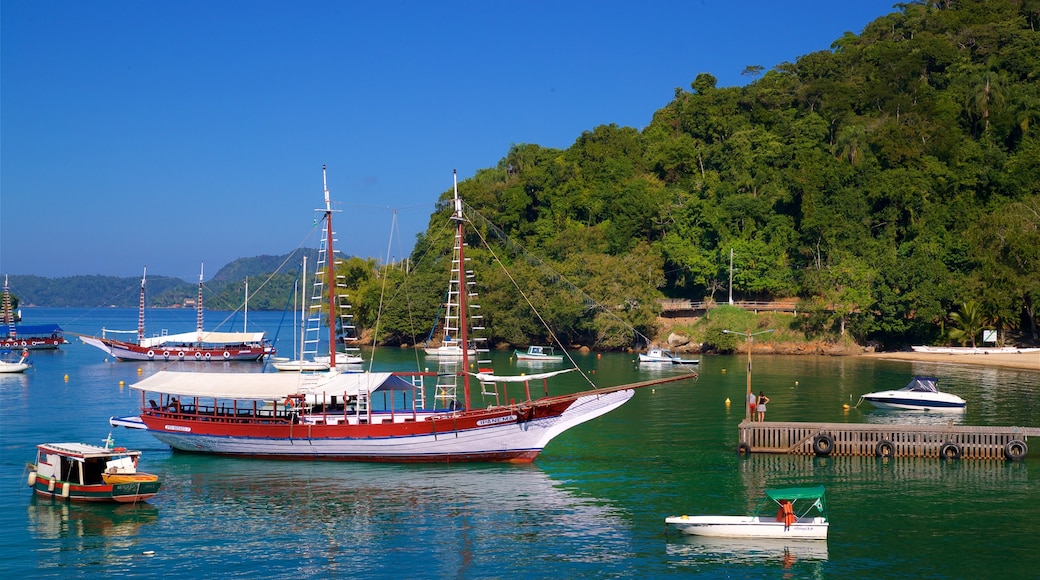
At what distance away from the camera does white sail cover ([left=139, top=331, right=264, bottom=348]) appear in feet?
388

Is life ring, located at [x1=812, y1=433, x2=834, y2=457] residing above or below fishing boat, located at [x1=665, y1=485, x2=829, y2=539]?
above

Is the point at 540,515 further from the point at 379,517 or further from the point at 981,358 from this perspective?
the point at 981,358

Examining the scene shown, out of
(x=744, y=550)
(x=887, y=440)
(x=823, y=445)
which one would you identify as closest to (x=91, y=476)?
(x=744, y=550)

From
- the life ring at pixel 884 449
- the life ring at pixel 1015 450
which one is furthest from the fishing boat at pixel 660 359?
the life ring at pixel 1015 450

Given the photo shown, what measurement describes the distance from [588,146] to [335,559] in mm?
132315

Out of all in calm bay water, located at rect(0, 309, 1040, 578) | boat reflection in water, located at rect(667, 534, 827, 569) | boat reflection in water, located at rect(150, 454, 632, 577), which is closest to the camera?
calm bay water, located at rect(0, 309, 1040, 578)

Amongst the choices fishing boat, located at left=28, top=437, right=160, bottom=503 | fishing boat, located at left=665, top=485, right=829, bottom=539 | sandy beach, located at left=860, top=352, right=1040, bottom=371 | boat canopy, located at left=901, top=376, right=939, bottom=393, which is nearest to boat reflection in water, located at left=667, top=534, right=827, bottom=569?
fishing boat, located at left=665, top=485, right=829, bottom=539

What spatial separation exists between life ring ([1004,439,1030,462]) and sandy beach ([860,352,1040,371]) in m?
50.6

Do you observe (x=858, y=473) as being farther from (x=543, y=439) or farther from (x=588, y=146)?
(x=588, y=146)

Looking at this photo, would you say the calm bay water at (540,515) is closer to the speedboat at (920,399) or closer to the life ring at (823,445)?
the life ring at (823,445)

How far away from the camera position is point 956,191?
11712 centimetres

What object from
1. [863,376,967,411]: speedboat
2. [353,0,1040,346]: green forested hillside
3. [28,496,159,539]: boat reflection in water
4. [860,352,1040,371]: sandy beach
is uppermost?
[353,0,1040,346]: green forested hillside

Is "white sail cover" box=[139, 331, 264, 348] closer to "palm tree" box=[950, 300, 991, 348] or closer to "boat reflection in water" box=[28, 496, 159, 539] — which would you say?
"boat reflection in water" box=[28, 496, 159, 539]

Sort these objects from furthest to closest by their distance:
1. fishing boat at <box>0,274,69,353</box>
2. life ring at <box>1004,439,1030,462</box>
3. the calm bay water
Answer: fishing boat at <box>0,274,69,353</box>, life ring at <box>1004,439,1030,462</box>, the calm bay water
